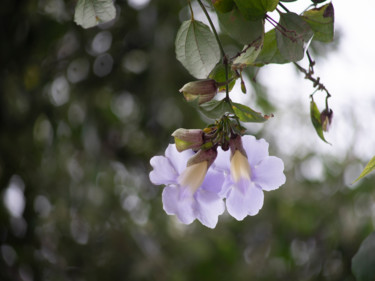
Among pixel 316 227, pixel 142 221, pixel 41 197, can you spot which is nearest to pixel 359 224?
pixel 316 227

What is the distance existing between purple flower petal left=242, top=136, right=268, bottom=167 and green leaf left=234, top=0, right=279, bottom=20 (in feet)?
0.31

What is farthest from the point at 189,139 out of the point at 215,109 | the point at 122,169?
the point at 122,169

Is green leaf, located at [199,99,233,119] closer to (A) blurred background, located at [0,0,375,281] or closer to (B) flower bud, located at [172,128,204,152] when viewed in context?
(B) flower bud, located at [172,128,204,152]

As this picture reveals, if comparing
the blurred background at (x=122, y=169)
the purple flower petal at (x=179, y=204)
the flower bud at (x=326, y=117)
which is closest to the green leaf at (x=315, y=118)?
the flower bud at (x=326, y=117)

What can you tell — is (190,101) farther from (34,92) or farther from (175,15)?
(175,15)

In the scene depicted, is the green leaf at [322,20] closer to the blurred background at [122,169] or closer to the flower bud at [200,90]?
the flower bud at [200,90]

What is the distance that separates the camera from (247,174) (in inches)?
13.6

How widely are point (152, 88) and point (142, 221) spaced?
47cm

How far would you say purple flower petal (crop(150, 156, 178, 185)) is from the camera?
353mm

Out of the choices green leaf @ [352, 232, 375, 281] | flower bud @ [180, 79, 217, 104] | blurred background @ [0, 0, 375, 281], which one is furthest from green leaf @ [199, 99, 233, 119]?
blurred background @ [0, 0, 375, 281]

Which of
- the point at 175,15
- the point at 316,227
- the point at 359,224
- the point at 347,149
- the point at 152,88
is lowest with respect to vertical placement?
the point at 316,227

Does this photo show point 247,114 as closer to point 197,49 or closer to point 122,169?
point 197,49

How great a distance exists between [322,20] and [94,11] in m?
0.17

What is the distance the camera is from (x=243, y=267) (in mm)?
1459
